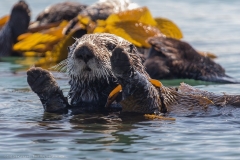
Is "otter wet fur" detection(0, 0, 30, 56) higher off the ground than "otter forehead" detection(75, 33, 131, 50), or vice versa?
"otter wet fur" detection(0, 0, 30, 56)

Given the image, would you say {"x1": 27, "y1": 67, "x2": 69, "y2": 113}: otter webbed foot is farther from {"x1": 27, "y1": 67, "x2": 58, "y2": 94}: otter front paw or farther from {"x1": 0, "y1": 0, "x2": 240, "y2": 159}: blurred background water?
{"x1": 0, "y1": 0, "x2": 240, "y2": 159}: blurred background water

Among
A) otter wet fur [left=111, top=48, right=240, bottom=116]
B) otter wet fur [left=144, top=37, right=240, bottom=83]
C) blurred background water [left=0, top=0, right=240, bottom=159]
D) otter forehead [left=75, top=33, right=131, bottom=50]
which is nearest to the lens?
blurred background water [left=0, top=0, right=240, bottom=159]

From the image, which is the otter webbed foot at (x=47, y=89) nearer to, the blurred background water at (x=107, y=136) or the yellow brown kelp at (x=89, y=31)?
the blurred background water at (x=107, y=136)

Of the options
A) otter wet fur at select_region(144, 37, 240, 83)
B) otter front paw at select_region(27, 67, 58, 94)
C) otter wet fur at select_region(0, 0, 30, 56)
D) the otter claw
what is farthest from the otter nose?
otter wet fur at select_region(0, 0, 30, 56)

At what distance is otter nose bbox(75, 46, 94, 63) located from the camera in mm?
5824

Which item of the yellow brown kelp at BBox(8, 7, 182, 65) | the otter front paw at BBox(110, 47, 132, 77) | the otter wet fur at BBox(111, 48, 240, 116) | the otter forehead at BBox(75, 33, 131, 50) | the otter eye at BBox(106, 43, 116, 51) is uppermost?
the yellow brown kelp at BBox(8, 7, 182, 65)

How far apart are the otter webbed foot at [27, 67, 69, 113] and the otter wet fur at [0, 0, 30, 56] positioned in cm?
591

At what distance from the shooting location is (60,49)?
1066 cm

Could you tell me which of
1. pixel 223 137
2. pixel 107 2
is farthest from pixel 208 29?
pixel 223 137

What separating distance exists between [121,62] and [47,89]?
107 cm

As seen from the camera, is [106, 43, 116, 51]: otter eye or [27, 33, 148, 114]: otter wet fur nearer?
[27, 33, 148, 114]: otter wet fur

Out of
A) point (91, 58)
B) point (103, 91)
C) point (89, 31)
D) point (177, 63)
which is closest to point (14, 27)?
point (89, 31)

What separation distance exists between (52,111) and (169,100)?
1.11 metres

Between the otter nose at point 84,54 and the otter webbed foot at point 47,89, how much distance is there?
42cm
